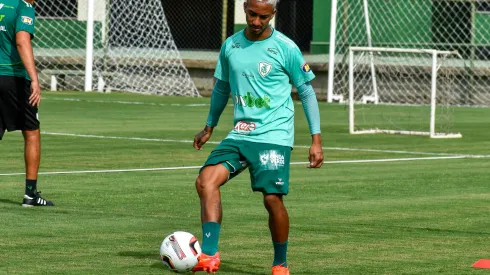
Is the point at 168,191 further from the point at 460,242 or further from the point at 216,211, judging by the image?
the point at 216,211

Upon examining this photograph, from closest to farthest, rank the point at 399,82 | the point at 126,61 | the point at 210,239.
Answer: the point at 210,239 → the point at 399,82 → the point at 126,61

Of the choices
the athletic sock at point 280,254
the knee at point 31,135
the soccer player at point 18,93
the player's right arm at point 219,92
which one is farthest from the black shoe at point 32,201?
the athletic sock at point 280,254

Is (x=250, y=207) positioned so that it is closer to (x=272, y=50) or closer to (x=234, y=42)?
(x=234, y=42)

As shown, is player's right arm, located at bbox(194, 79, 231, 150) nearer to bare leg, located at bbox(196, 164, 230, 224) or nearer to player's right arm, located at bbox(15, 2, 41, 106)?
bare leg, located at bbox(196, 164, 230, 224)

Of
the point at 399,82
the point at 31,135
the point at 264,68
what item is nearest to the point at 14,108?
the point at 31,135

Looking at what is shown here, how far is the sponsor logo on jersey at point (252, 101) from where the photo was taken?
860cm

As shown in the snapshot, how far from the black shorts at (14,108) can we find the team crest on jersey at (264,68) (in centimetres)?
403

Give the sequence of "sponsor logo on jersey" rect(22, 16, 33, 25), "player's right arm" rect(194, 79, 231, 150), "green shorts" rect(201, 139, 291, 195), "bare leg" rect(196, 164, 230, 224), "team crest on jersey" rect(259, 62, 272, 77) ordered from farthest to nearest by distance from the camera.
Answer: "sponsor logo on jersey" rect(22, 16, 33, 25)
"player's right arm" rect(194, 79, 231, 150)
"team crest on jersey" rect(259, 62, 272, 77)
"green shorts" rect(201, 139, 291, 195)
"bare leg" rect(196, 164, 230, 224)

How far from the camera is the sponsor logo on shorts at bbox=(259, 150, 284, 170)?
8.52m

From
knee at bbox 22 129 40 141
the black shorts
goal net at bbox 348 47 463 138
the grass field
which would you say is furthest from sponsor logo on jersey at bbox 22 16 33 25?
goal net at bbox 348 47 463 138

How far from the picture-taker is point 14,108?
12.1m

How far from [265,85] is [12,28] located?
4122mm

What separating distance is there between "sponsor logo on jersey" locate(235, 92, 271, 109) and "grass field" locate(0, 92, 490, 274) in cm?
110

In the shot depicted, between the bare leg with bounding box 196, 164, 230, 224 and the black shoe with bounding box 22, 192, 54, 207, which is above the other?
the bare leg with bounding box 196, 164, 230, 224
